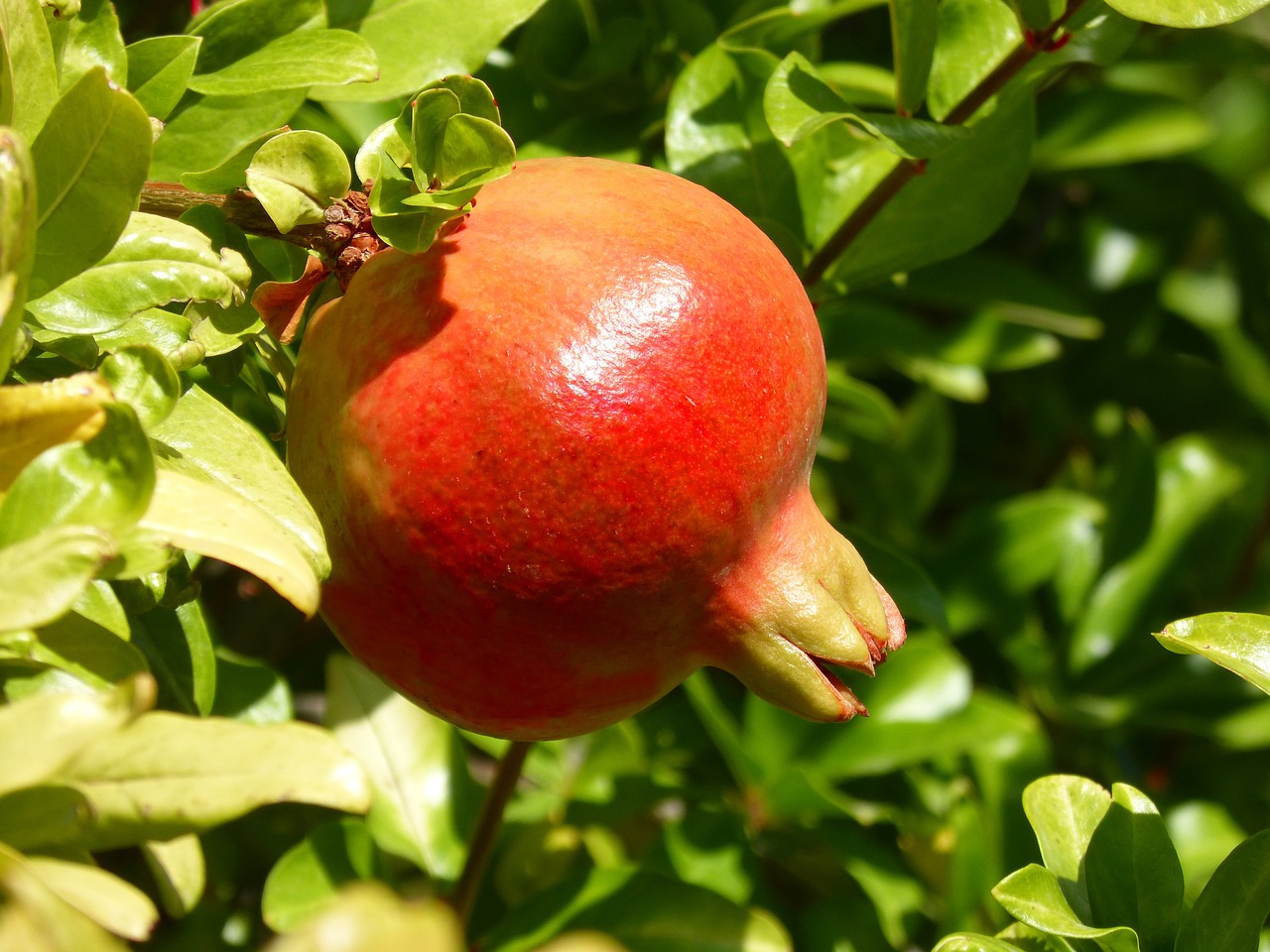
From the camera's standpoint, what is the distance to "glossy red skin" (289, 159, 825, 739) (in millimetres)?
607

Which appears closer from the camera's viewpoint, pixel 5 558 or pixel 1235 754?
pixel 5 558

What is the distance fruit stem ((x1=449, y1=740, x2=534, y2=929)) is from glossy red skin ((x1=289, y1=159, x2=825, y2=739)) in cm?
25

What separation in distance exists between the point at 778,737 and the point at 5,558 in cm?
84

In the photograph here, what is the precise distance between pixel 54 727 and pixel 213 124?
528 mm

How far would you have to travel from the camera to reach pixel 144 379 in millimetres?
596

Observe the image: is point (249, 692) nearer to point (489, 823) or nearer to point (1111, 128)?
point (489, 823)

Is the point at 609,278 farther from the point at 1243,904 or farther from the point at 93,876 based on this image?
the point at 1243,904

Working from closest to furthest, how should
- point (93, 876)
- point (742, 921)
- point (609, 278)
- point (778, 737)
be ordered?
point (93, 876) < point (609, 278) < point (742, 921) < point (778, 737)

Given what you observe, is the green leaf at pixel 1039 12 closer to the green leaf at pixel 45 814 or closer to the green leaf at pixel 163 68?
the green leaf at pixel 163 68

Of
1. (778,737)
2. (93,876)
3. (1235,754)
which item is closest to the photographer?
(93,876)

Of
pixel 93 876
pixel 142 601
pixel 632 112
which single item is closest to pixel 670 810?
pixel 632 112

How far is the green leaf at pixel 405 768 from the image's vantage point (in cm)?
110

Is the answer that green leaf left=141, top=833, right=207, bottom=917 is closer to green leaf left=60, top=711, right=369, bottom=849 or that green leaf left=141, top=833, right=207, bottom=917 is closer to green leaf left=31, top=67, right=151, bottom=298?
green leaf left=60, top=711, right=369, bottom=849

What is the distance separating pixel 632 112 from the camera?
1087 millimetres
